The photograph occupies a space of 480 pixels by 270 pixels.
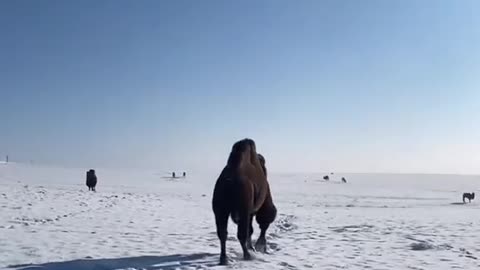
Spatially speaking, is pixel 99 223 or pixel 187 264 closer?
pixel 187 264

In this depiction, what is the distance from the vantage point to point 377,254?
38.3 ft

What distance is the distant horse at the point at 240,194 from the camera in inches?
389

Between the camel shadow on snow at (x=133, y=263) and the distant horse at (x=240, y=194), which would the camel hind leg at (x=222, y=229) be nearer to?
the distant horse at (x=240, y=194)

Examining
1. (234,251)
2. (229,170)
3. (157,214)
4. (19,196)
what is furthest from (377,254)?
(19,196)

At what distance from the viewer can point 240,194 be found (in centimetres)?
990

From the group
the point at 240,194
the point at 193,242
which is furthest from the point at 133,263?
the point at 193,242

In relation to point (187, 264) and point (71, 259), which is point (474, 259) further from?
point (71, 259)

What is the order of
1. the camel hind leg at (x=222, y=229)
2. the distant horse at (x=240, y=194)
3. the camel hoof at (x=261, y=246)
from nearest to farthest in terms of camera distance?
the camel hind leg at (x=222, y=229) < the distant horse at (x=240, y=194) < the camel hoof at (x=261, y=246)

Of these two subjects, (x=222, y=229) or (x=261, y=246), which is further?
(x=261, y=246)

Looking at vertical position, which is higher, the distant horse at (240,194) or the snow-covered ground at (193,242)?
Answer: the distant horse at (240,194)

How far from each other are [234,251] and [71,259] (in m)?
3.33

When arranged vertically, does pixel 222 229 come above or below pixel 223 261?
above

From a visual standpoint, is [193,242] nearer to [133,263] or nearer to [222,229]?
[222,229]

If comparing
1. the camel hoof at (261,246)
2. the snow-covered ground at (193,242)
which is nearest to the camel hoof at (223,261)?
the snow-covered ground at (193,242)
